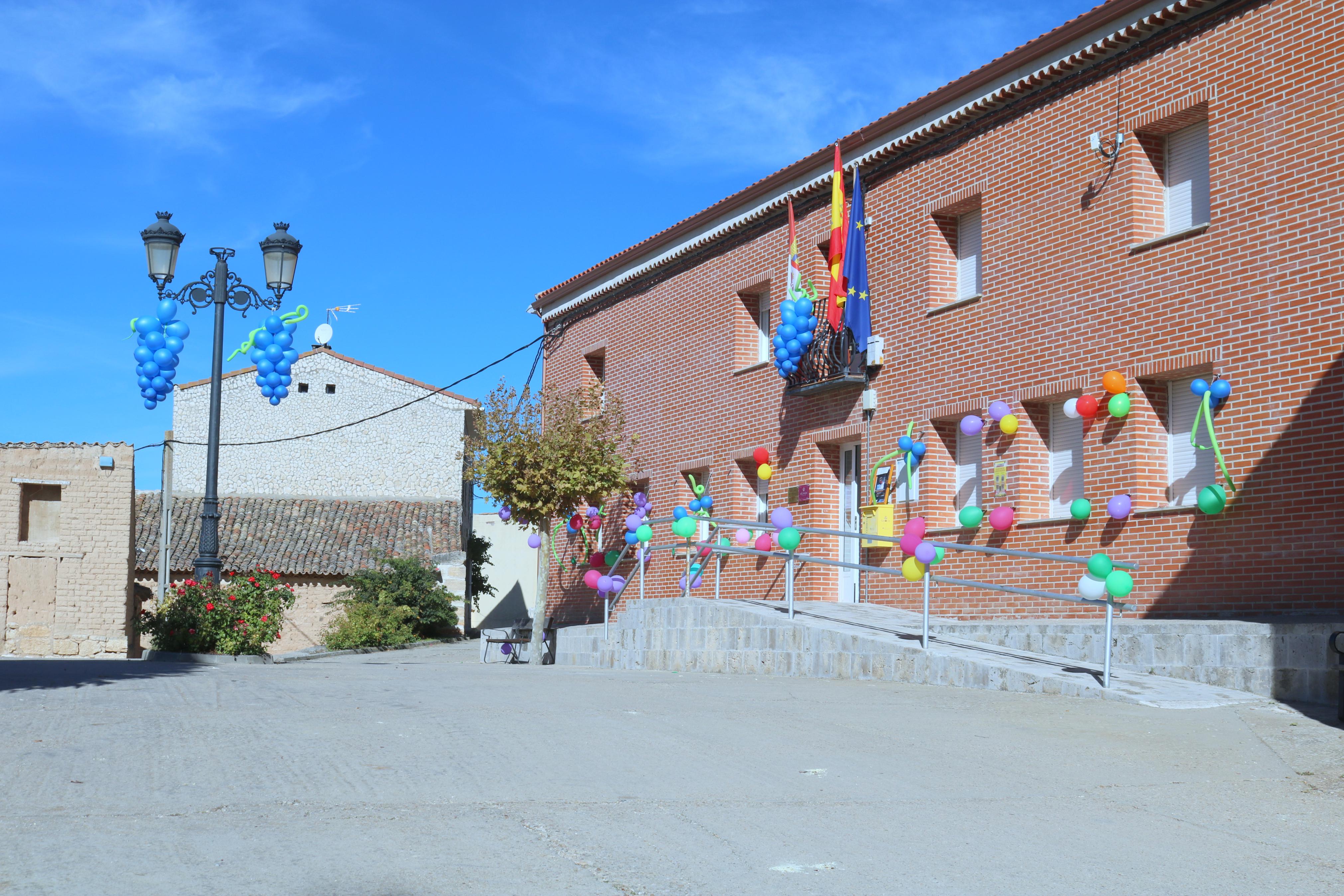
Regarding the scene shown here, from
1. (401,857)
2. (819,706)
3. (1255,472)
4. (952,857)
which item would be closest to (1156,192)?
(1255,472)

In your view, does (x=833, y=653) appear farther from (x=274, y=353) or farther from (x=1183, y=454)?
(x=274, y=353)

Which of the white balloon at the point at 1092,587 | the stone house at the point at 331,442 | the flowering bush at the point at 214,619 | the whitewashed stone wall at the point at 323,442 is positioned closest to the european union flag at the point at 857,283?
the white balloon at the point at 1092,587

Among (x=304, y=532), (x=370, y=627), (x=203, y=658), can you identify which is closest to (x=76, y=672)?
(x=203, y=658)

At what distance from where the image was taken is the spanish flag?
17.4 metres

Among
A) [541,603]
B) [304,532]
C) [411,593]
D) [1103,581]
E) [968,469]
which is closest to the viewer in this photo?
[1103,581]

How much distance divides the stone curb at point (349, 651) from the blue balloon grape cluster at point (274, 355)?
3.70 m

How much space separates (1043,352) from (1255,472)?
3.14 metres

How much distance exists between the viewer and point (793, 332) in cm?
1783

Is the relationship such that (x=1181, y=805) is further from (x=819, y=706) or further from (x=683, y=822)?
(x=819, y=706)

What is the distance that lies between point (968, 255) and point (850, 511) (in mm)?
3969

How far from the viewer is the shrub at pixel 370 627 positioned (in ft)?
88.2

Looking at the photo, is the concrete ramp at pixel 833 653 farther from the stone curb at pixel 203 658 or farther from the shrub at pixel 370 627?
the shrub at pixel 370 627

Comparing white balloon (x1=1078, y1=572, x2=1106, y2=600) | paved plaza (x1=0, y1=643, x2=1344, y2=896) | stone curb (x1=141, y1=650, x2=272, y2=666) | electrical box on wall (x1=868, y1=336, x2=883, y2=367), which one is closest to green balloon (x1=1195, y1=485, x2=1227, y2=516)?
white balloon (x1=1078, y1=572, x2=1106, y2=600)

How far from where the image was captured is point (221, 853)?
15.7 feet
